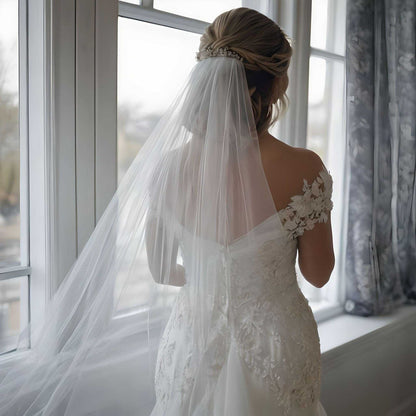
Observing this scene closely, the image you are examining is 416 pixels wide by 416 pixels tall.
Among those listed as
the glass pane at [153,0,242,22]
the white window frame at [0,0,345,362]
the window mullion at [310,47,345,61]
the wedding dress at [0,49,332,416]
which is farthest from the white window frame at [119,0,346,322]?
the wedding dress at [0,49,332,416]

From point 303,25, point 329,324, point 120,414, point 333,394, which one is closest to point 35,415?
point 120,414

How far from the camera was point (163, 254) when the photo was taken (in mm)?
1144

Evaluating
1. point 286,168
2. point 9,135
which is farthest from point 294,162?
point 9,135

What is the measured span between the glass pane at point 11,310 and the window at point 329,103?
4.85 feet

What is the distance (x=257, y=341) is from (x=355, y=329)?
1383mm

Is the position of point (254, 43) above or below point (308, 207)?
above

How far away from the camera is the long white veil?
1.12 metres

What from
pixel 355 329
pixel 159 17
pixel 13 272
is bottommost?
pixel 355 329

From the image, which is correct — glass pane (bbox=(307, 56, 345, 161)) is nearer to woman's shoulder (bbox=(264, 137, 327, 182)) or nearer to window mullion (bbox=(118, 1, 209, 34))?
window mullion (bbox=(118, 1, 209, 34))

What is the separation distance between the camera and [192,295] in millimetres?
1142

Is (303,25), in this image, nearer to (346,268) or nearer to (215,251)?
(346,268)

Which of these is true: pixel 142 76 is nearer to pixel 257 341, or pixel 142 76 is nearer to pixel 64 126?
pixel 64 126

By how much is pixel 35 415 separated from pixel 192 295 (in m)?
0.41

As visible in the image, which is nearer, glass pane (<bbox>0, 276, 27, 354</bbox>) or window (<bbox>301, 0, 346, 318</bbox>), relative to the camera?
glass pane (<bbox>0, 276, 27, 354</bbox>)
